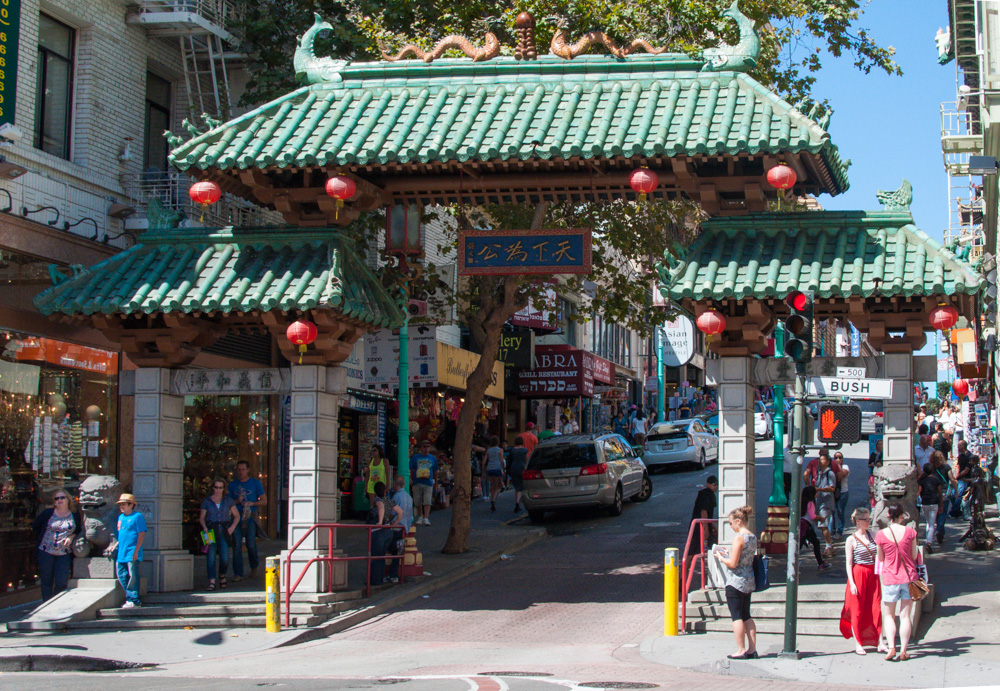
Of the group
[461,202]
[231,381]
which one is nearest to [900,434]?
[461,202]

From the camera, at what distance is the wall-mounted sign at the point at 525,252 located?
599 inches

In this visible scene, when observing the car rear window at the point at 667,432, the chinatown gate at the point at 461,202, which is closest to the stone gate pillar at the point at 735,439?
the chinatown gate at the point at 461,202

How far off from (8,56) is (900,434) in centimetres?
1276

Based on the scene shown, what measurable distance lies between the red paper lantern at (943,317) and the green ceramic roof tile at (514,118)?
2.37 m

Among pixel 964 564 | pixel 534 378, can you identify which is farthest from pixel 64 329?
pixel 534 378

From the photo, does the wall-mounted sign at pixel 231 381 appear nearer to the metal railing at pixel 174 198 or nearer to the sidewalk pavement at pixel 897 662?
the metal railing at pixel 174 198

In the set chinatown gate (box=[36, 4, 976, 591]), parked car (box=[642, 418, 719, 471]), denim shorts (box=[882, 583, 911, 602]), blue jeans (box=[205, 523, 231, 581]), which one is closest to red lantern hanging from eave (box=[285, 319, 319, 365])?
chinatown gate (box=[36, 4, 976, 591])

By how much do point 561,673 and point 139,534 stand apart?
20.5ft

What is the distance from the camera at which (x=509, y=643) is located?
1348cm

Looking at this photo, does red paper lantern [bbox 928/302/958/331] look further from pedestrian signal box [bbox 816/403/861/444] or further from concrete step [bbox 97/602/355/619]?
concrete step [bbox 97/602/355/619]

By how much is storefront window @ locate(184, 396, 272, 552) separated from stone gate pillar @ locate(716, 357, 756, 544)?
953 cm

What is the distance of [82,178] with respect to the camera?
58.2 feet

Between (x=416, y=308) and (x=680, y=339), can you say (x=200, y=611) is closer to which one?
(x=416, y=308)

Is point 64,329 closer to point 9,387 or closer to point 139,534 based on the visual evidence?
point 9,387
